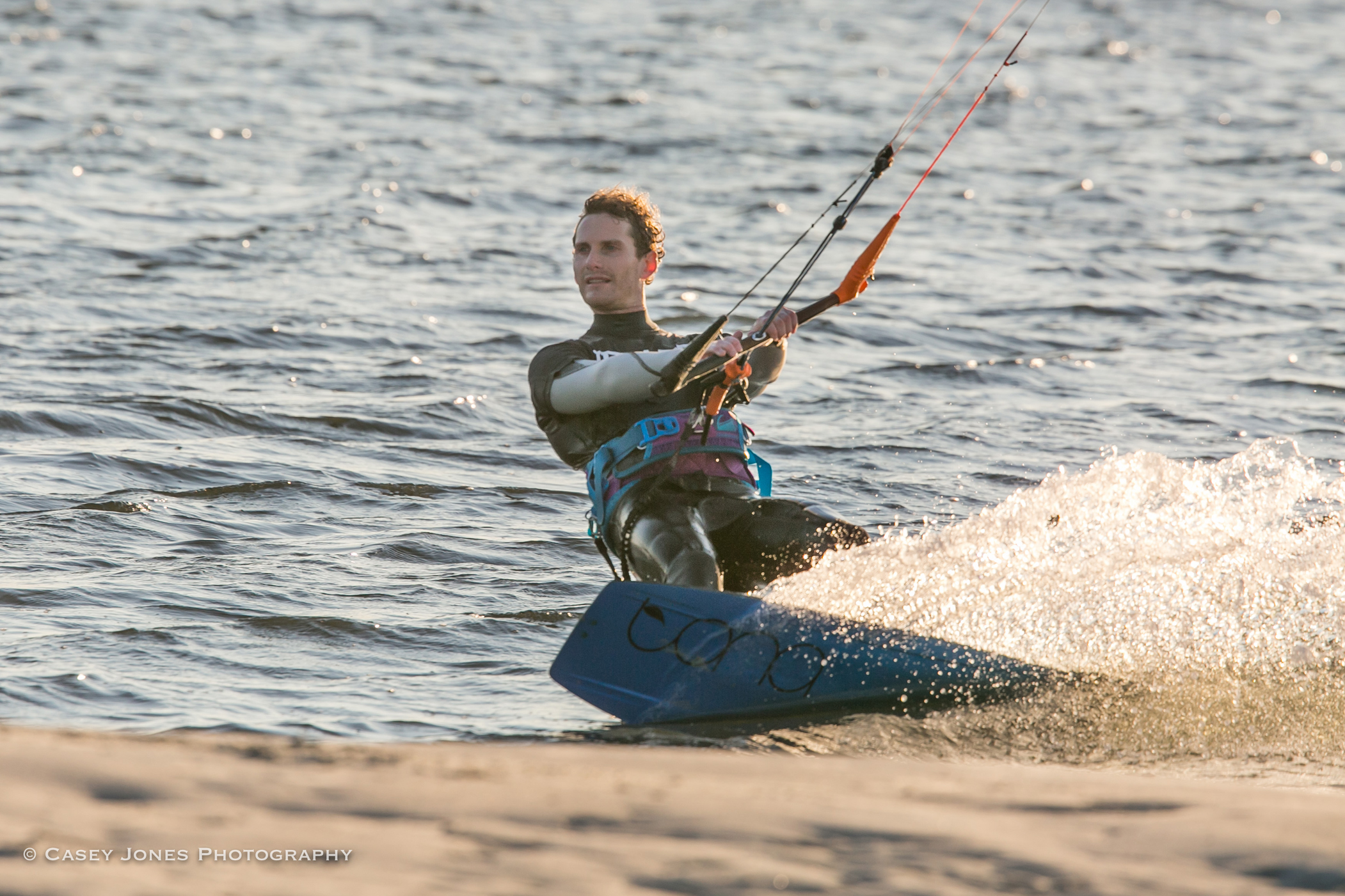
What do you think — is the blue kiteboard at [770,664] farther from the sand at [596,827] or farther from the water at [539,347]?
the sand at [596,827]

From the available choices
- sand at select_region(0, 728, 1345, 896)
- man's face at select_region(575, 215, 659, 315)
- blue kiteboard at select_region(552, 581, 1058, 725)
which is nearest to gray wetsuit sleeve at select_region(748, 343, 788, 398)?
man's face at select_region(575, 215, 659, 315)

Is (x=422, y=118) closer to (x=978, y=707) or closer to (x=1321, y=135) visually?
(x=1321, y=135)

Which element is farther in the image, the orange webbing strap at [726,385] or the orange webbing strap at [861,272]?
the orange webbing strap at [861,272]

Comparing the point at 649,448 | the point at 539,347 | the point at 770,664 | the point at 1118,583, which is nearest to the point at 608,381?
the point at 649,448

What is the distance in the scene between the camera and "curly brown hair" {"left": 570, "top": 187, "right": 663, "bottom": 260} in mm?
5156

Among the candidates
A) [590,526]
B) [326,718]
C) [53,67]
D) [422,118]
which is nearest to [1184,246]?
[422,118]

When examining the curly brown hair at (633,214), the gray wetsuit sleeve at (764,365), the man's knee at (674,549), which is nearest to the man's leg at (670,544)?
the man's knee at (674,549)

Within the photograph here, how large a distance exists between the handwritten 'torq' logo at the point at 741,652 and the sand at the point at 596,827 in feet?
3.64

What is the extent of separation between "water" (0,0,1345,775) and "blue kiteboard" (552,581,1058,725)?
5.8 inches

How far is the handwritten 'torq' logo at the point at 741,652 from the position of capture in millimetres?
4219

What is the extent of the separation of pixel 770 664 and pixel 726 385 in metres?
0.93

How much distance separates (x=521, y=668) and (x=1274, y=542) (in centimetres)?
260

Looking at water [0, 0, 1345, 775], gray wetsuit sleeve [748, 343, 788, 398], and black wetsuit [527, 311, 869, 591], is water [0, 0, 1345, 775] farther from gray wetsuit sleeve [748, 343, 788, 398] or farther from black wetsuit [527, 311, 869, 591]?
gray wetsuit sleeve [748, 343, 788, 398]

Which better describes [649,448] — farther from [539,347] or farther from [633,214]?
[539,347]
